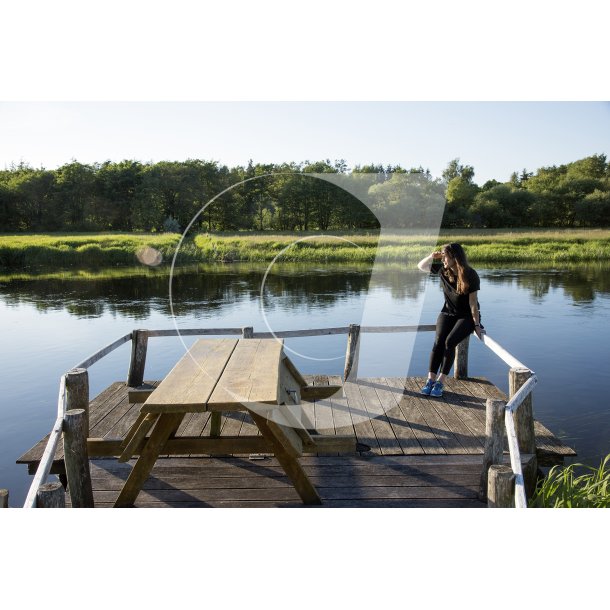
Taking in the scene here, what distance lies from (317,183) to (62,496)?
173 inches

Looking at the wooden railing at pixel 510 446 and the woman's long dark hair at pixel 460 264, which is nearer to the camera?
the wooden railing at pixel 510 446

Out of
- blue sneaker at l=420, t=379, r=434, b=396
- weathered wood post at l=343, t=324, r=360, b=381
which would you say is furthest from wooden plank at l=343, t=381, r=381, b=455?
blue sneaker at l=420, t=379, r=434, b=396

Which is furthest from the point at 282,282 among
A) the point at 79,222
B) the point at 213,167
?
the point at 79,222

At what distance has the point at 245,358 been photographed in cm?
411

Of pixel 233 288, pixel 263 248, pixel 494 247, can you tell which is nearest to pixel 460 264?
pixel 233 288

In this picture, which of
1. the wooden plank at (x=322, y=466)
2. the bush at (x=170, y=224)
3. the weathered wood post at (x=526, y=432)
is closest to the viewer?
the wooden plank at (x=322, y=466)

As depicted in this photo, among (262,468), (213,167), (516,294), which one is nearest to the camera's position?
(262,468)

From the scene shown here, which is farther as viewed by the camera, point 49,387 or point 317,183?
point 49,387

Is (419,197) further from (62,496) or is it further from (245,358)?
(62,496)

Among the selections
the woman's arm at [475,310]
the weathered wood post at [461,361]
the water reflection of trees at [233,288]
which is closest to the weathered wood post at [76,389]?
the woman's arm at [475,310]

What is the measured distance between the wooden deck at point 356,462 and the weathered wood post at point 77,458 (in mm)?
146

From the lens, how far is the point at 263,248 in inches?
1102

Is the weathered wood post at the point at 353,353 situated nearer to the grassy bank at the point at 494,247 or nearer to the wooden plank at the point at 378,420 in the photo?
the wooden plank at the point at 378,420

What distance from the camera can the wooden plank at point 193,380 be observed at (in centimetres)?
307
